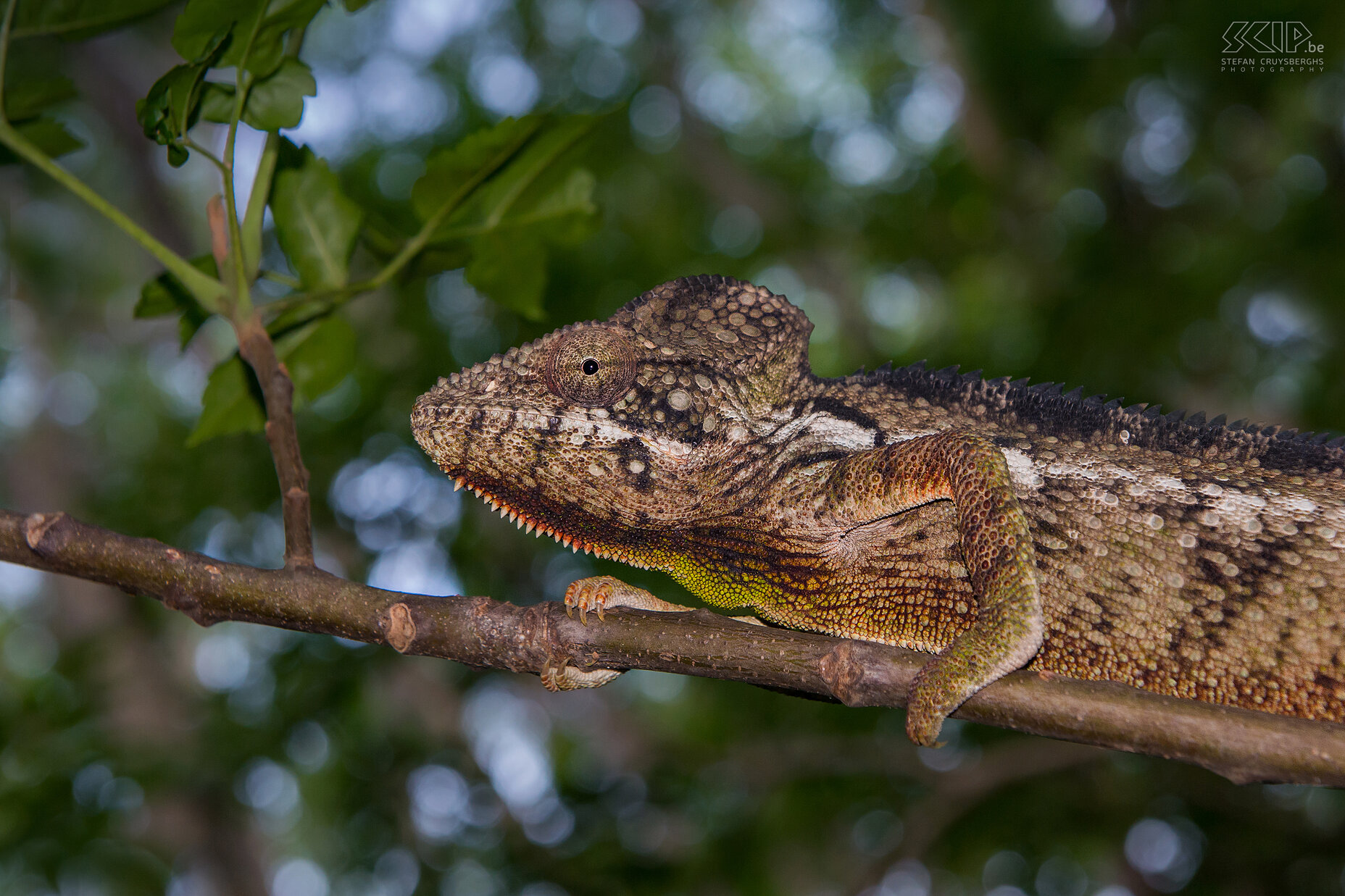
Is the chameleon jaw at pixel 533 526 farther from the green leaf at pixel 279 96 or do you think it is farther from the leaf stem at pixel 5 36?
the leaf stem at pixel 5 36

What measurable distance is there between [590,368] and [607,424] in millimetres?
148

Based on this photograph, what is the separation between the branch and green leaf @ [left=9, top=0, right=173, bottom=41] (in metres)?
1.19

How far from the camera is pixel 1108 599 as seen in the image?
2215 mm

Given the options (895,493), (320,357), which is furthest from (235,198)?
(895,493)

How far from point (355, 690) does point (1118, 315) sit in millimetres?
6081

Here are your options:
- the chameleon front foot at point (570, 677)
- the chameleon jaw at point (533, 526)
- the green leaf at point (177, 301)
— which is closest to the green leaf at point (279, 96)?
the green leaf at point (177, 301)

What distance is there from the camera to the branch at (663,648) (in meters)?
1.69

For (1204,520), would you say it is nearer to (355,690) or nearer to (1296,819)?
(355,690)

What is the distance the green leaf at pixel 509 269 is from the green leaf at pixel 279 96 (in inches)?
20.4

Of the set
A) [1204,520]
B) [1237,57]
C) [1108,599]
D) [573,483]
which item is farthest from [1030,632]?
[1237,57]

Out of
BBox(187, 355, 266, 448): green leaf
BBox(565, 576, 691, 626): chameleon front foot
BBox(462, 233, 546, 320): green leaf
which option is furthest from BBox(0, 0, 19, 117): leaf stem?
BBox(565, 576, 691, 626): chameleon front foot

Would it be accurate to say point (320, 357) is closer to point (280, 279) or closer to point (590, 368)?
point (280, 279)

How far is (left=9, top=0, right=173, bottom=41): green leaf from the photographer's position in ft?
7.23

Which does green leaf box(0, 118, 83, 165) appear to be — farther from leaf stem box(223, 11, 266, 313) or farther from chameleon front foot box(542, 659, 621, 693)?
chameleon front foot box(542, 659, 621, 693)
